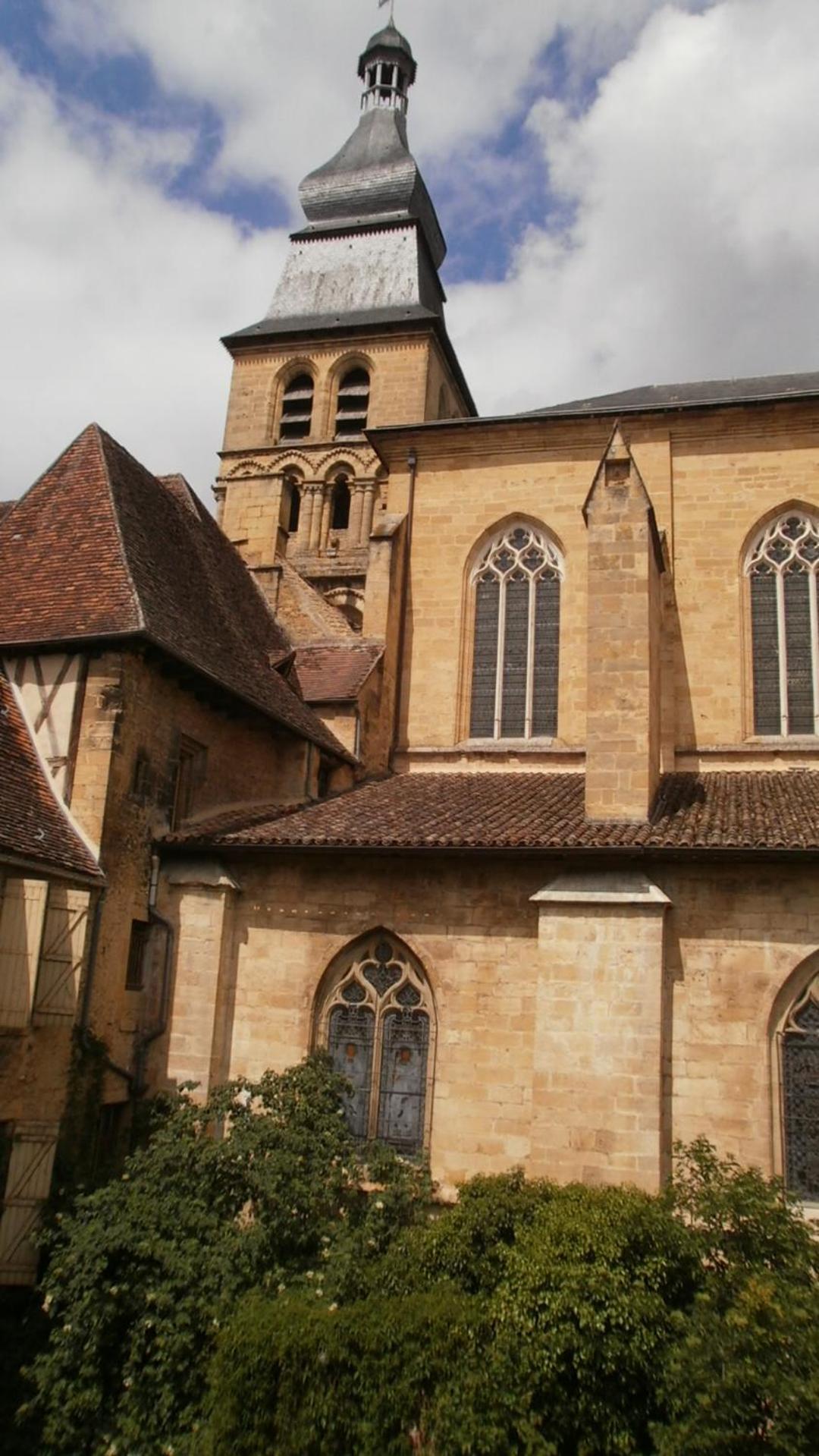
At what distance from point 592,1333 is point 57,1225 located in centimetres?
464

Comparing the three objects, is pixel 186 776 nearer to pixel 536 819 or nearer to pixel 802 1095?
pixel 536 819

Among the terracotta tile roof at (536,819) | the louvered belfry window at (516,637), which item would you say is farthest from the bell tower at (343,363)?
the terracotta tile roof at (536,819)

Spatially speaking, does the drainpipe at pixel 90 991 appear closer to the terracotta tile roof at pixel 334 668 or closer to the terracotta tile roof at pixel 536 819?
the terracotta tile roof at pixel 536 819

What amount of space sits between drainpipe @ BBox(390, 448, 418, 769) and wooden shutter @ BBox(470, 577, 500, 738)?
3.33ft

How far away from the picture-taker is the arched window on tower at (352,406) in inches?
1097

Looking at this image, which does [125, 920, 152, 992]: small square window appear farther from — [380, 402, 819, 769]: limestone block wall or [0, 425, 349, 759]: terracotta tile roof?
[380, 402, 819, 769]: limestone block wall

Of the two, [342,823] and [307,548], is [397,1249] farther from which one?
[307,548]

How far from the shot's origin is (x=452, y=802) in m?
12.4

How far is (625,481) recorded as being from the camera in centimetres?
1229

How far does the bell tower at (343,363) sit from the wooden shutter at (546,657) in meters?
9.25

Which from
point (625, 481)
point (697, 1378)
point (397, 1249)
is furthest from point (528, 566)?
point (697, 1378)

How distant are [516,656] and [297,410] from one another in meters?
16.0

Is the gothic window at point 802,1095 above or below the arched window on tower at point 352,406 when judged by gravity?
below

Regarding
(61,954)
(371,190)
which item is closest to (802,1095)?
(61,954)
